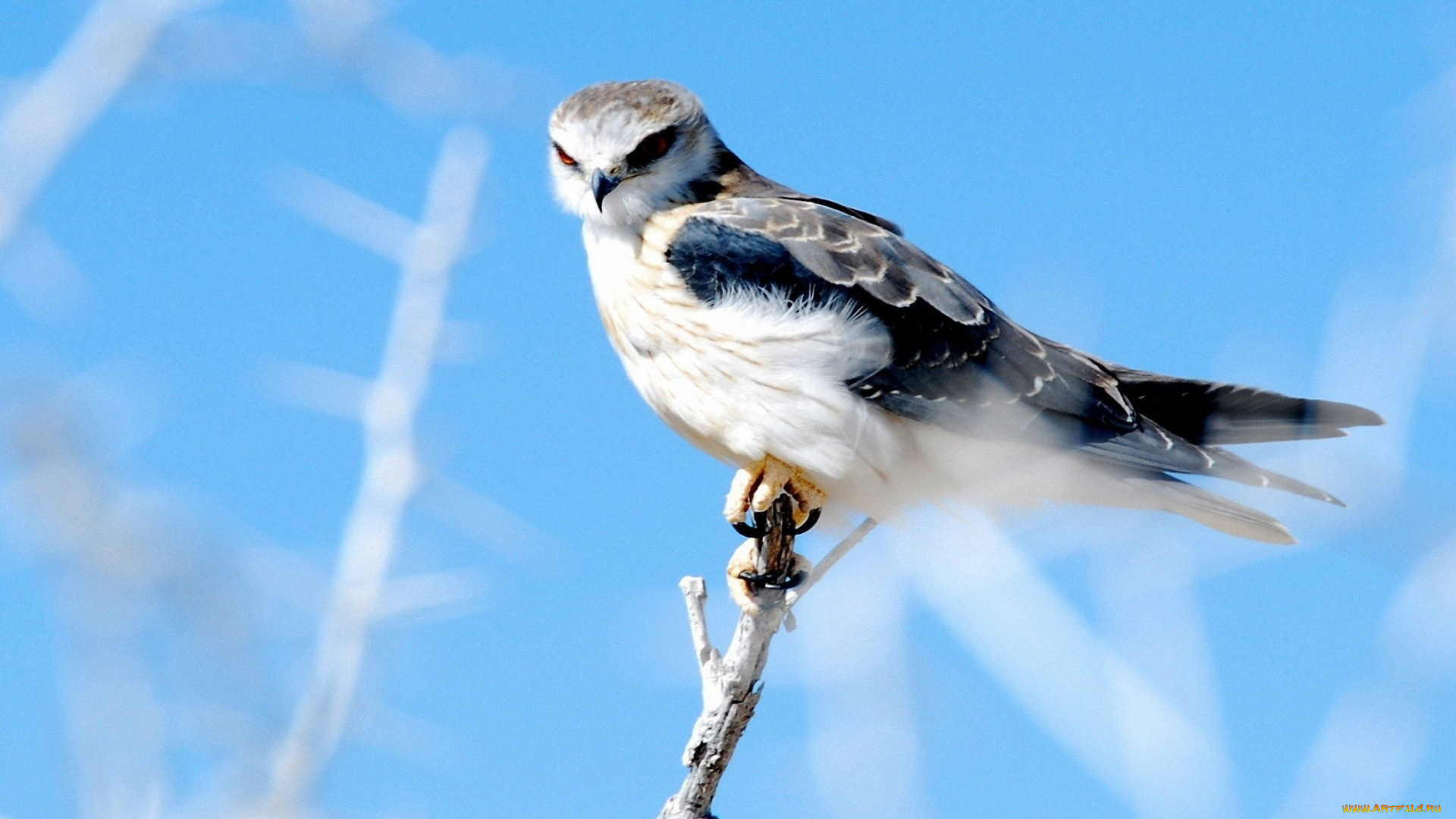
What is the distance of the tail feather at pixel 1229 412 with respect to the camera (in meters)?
4.66

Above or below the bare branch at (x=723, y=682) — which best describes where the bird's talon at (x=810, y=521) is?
above

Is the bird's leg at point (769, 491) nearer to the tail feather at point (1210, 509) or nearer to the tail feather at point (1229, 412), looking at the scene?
the tail feather at point (1210, 509)

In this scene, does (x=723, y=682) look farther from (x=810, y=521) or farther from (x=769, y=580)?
(x=810, y=521)

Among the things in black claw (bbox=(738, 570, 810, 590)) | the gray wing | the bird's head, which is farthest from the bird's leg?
the bird's head

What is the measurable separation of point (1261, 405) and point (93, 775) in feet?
12.8

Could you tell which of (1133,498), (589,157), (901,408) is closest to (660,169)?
(589,157)

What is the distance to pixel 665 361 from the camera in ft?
14.4

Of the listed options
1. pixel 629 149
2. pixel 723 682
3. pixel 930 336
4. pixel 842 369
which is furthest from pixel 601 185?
pixel 723 682

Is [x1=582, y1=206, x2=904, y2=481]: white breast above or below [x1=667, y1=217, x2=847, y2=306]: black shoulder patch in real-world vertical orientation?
below

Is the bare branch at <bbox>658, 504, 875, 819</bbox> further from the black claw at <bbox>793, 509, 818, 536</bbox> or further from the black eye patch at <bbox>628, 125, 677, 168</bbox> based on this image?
the black eye patch at <bbox>628, 125, 677, 168</bbox>

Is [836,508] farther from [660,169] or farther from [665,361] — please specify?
[660,169]

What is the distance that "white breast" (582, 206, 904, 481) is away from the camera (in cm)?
422

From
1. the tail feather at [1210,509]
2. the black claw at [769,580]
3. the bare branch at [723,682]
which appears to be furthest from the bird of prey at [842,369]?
the bare branch at [723,682]

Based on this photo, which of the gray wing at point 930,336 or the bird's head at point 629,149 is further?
the bird's head at point 629,149
